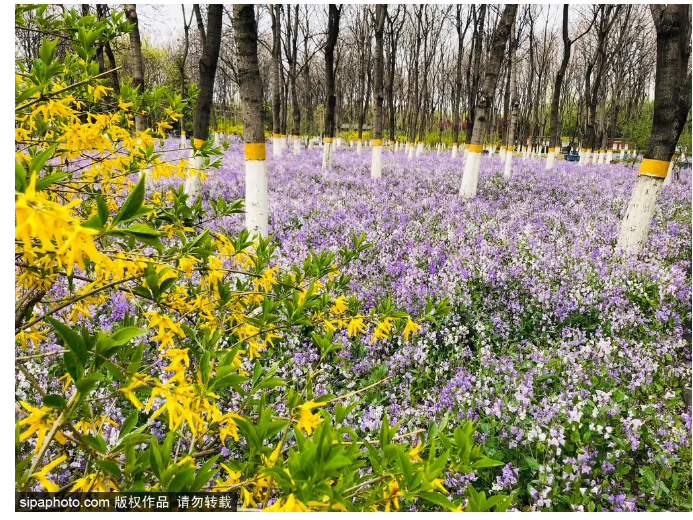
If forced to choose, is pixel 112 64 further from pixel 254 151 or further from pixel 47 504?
pixel 47 504

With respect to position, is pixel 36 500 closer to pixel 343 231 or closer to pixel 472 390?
pixel 472 390

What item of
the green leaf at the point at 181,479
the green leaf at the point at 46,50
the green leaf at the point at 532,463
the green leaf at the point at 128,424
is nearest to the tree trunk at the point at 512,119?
the green leaf at the point at 532,463

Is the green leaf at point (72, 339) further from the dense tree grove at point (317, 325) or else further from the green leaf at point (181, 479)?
the green leaf at point (181, 479)

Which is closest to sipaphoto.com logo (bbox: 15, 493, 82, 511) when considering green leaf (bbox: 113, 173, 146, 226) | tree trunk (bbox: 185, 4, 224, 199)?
green leaf (bbox: 113, 173, 146, 226)

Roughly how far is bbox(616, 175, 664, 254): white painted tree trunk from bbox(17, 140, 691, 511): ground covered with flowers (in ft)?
0.73

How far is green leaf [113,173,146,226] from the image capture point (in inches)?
39.7

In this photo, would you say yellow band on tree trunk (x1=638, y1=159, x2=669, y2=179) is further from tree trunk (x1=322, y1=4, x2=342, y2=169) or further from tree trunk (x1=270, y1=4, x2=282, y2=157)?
tree trunk (x1=270, y1=4, x2=282, y2=157)

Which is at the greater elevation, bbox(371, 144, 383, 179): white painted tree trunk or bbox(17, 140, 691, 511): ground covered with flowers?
bbox(371, 144, 383, 179): white painted tree trunk

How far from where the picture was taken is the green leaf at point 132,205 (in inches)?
39.7

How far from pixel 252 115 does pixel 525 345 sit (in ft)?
13.7

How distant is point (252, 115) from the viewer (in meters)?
5.08

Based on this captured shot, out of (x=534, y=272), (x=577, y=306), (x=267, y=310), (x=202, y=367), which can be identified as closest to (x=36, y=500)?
(x=202, y=367)

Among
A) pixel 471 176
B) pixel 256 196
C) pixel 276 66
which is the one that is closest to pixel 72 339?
pixel 256 196

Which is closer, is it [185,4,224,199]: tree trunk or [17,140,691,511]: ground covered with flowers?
[17,140,691,511]: ground covered with flowers
